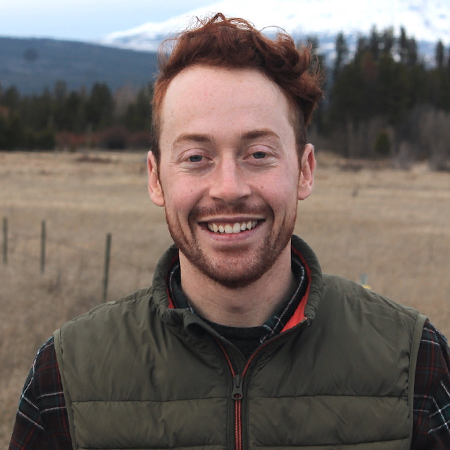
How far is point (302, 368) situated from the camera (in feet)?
6.95

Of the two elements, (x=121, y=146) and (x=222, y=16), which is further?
(x=121, y=146)

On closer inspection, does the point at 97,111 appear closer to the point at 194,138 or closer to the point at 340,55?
the point at 340,55

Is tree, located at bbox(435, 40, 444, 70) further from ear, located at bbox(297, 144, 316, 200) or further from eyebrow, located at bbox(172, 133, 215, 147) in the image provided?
eyebrow, located at bbox(172, 133, 215, 147)

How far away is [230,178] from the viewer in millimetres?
2107

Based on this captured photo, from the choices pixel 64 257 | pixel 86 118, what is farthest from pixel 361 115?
pixel 64 257

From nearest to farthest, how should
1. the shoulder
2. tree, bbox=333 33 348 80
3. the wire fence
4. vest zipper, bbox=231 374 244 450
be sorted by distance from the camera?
vest zipper, bbox=231 374 244 450, the shoulder, the wire fence, tree, bbox=333 33 348 80

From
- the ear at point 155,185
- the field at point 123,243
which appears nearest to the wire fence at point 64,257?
the field at point 123,243

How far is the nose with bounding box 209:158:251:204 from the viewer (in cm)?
210

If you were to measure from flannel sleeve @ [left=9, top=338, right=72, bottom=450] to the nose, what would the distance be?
0.83 metres

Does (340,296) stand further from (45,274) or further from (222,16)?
(45,274)

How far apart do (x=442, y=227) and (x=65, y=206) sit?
13506 millimetres

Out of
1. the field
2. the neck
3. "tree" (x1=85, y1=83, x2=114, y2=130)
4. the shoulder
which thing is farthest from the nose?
"tree" (x1=85, y1=83, x2=114, y2=130)

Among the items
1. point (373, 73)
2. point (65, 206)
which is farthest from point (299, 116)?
point (373, 73)

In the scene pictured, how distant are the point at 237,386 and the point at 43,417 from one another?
2.23 feet
